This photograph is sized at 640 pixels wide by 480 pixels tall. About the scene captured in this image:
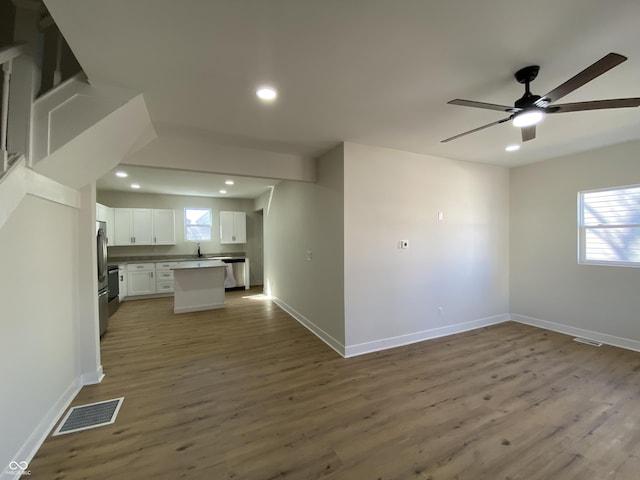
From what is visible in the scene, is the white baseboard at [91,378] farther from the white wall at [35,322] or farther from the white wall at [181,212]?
the white wall at [181,212]

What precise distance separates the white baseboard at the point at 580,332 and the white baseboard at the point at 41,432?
5.93m

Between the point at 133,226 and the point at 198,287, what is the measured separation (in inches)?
110

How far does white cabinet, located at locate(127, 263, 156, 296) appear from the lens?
6305 millimetres

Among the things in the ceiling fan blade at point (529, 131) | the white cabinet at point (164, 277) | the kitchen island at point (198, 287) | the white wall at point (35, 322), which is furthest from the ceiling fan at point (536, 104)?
the white cabinet at point (164, 277)

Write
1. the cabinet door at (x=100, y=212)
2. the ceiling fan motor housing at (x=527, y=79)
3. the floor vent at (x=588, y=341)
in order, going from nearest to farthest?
the ceiling fan motor housing at (x=527, y=79) → the floor vent at (x=588, y=341) → the cabinet door at (x=100, y=212)

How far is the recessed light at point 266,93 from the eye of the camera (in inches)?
81.8

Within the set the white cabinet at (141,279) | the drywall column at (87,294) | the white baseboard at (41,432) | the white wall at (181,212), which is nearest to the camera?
the white baseboard at (41,432)

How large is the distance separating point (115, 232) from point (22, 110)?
5.52 meters

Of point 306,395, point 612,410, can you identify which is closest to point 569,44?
point 612,410

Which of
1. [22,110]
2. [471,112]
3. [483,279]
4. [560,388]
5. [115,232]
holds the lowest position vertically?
[560,388]

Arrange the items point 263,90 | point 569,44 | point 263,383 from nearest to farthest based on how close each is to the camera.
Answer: point 569,44
point 263,90
point 263,383

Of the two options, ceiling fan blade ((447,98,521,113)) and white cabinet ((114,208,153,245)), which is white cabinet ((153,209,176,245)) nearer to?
white cabinet ((114,208,153,245))

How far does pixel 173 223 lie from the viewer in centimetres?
705

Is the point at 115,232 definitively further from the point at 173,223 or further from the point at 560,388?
the point at 560,388
